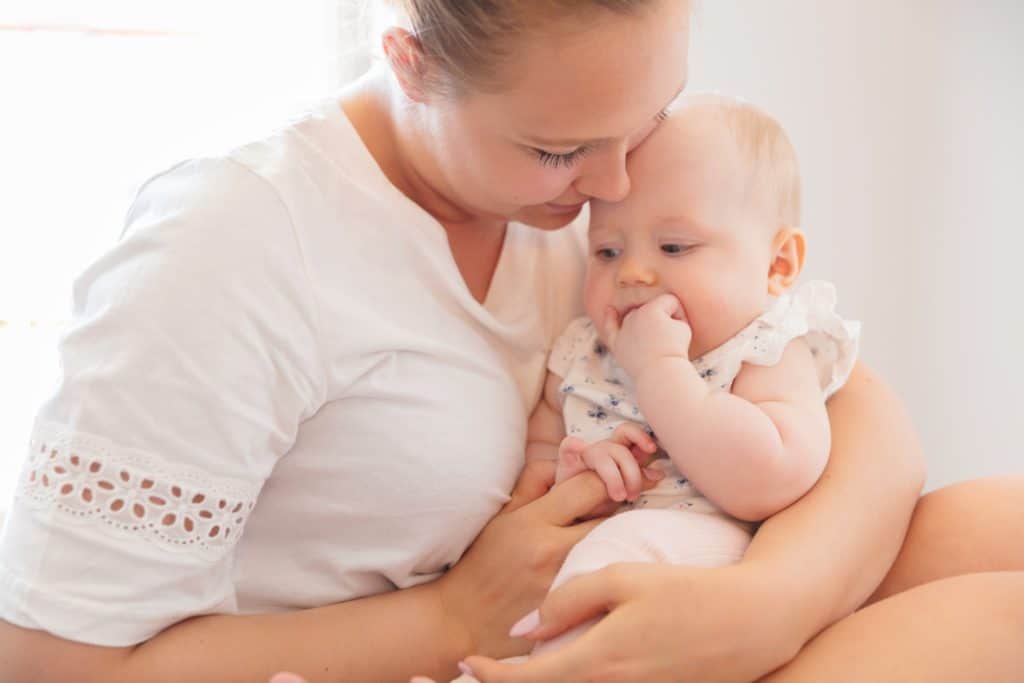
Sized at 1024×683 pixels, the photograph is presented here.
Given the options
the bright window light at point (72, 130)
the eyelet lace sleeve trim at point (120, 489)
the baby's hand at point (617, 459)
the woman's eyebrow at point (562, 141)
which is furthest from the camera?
the bright window light at point (72, 130)

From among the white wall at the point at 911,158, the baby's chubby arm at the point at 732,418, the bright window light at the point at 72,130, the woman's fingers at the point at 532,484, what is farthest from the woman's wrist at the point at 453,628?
the white wall at the point at 911,158

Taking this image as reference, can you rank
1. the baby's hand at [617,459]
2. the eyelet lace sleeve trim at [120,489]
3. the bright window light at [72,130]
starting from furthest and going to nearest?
the bright window light at [72,130], the baby's hand at [617,459], the eyelet lace sleeve trim at [120,489]

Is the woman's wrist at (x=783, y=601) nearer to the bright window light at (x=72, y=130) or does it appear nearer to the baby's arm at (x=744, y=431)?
the baby's arm at (x=744, y=431)

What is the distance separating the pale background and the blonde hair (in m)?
1.08

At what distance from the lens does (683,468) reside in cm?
112

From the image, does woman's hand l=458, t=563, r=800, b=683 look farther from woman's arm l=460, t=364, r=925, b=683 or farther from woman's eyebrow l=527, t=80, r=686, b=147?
woman's eyebrow l=527, t=80, r=686, b=147

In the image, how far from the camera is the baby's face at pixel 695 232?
3.94ft

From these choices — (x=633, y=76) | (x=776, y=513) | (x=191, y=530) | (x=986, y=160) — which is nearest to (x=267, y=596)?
(x=191, y=530)

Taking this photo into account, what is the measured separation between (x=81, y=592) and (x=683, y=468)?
22.8 inches

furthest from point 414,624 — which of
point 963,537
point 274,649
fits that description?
point 963,537

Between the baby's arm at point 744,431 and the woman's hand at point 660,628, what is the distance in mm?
107

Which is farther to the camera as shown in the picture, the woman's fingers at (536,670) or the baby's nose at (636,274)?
the baby's nose at (636,274)

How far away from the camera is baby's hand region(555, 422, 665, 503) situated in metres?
1.16

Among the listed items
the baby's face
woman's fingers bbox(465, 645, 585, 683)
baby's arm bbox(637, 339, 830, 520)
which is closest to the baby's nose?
the baby's face
